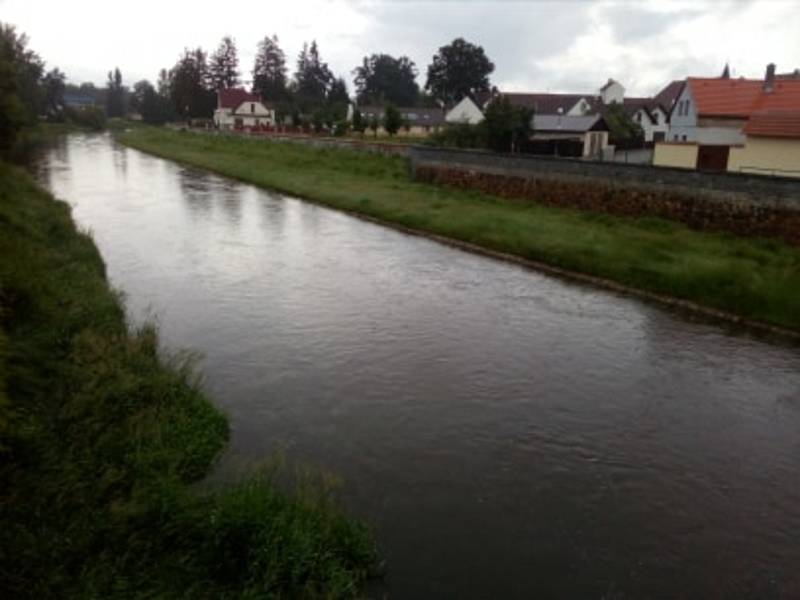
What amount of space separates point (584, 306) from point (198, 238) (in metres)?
14.9

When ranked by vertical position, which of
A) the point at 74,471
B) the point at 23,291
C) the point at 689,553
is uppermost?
the point at 23,291

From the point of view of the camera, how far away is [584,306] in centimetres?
1922

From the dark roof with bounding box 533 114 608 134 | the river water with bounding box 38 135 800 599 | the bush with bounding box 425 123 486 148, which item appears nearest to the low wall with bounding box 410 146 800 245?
the river water with bounding box 38 135 800 599

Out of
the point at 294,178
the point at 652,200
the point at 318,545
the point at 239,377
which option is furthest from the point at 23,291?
the point at 294,178

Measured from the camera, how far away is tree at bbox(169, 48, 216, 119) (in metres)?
119

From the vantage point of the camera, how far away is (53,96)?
4692 inches

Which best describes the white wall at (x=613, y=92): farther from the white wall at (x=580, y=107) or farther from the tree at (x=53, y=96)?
the tree at (x=53, y=96)

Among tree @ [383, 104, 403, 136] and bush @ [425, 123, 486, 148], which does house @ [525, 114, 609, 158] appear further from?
tree @ [383, 104, 403, 136]

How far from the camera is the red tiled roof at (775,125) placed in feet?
105

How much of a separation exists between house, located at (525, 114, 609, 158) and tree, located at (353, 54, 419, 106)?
87993 millimetres

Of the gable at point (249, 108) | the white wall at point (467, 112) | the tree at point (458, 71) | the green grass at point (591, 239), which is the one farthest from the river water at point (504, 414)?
the tree at point (458, 71)

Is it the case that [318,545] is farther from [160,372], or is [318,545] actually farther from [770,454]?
[770,454]

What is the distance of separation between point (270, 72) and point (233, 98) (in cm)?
1598

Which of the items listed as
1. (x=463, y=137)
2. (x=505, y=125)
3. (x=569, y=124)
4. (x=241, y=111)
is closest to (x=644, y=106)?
(x=569, y=124)
